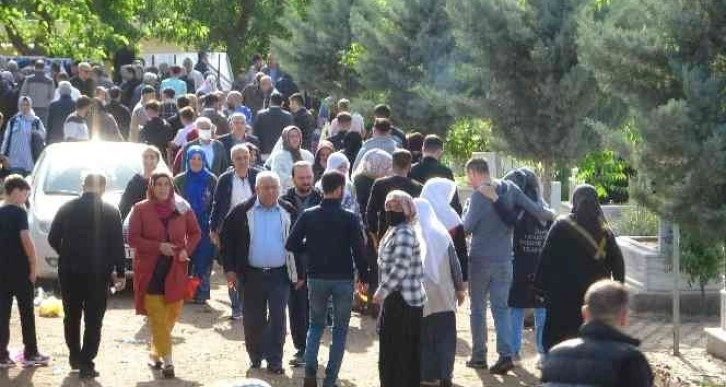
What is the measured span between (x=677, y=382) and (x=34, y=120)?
12480 millimetres

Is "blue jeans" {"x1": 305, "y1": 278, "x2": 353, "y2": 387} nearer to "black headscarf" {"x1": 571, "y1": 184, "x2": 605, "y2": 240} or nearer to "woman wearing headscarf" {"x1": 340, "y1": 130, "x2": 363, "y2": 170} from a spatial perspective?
"black headscarf" {"x1": 571, "y1": 184, "x2": 605, "y2": 240}

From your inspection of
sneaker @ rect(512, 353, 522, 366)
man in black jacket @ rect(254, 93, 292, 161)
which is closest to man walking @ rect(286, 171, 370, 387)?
sneaker @ rect(512, 353, 522, 366)

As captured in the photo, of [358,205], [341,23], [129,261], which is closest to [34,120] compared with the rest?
[129,261]

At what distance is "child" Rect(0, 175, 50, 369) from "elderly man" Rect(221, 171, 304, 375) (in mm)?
1520

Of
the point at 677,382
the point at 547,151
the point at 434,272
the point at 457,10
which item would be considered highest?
the point at 457,10

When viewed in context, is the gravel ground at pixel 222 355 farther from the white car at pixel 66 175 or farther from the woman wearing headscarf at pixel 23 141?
the woman wearing headscarf at pixel 23 141

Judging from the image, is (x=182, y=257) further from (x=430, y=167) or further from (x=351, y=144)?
(x=351, y=144)

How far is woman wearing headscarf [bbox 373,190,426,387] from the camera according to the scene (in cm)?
1172

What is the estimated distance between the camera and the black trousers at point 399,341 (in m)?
11.8

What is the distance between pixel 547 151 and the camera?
61.6ft

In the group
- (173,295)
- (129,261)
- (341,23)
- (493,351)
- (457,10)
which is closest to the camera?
(173,295)

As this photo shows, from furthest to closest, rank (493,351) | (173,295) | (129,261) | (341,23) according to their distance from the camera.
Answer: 1. (341,23)
2. (129,261)
3. (493,351)
4. (173,295)

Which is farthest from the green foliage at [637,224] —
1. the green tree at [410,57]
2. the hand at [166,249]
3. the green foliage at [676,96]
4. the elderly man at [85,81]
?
the elderly man at [85,81]

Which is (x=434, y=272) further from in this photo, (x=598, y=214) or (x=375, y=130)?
(x=375, y=130)
